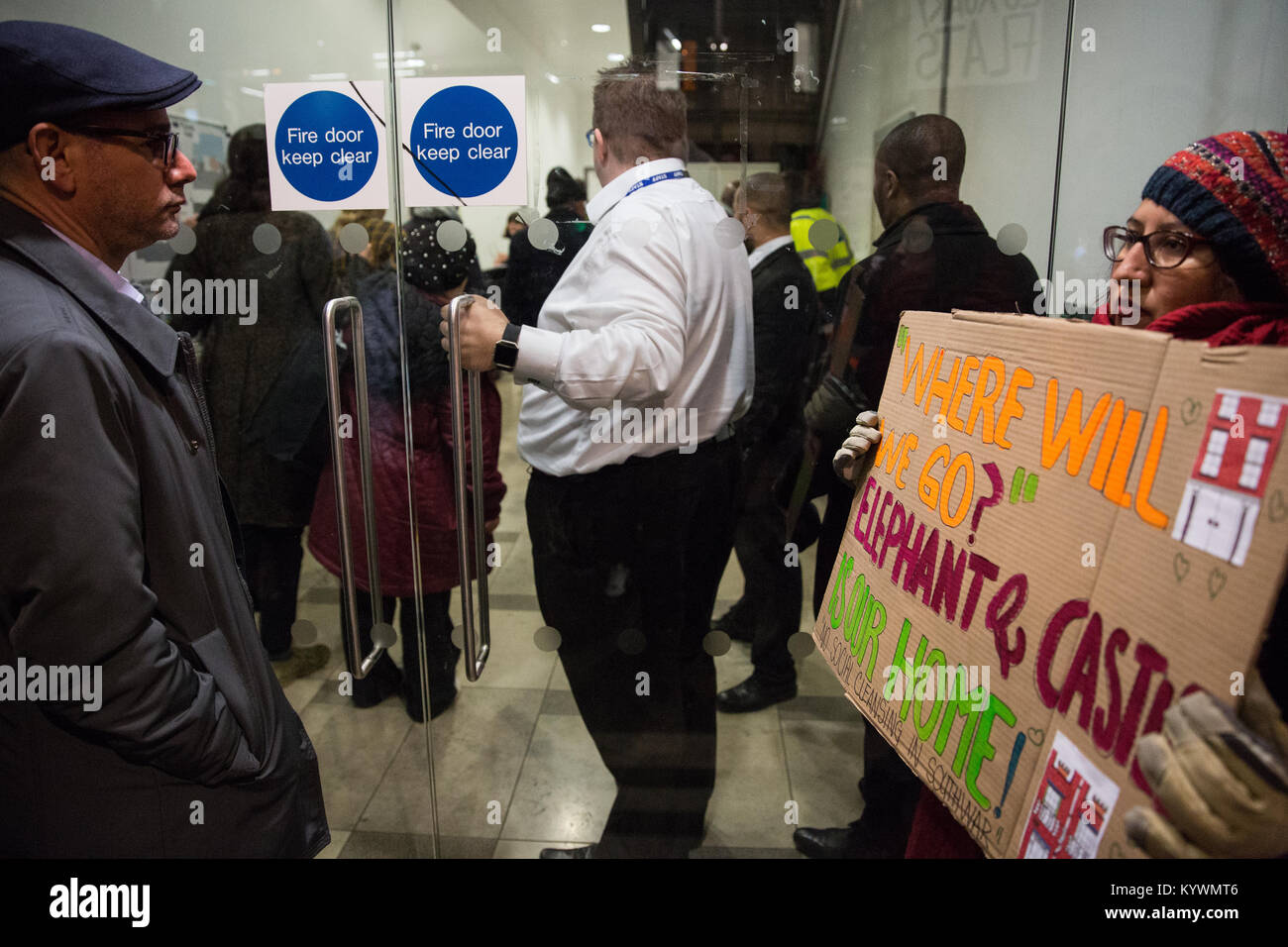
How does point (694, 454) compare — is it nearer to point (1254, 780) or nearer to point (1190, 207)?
point (1190, 207)

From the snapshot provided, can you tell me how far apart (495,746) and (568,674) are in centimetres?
33

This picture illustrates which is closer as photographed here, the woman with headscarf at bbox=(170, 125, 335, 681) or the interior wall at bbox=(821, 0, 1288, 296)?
the interior wall at bbox=(821, 0, 1288, 296)

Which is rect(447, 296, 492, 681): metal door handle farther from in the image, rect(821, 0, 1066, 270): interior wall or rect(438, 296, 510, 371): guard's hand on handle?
rect(821, 0, 1066, 270): interior wall

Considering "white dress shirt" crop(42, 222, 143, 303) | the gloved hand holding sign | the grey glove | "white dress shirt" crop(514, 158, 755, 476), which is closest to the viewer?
the gloved hand holding sign

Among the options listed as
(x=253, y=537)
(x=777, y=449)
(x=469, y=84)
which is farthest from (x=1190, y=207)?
(x=253, y=537)

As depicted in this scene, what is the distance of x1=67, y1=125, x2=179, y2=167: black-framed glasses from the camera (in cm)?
121

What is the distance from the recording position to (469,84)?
1.87 meters

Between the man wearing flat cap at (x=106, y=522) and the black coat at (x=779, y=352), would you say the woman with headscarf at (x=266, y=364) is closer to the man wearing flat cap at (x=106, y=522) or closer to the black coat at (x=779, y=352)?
the man wearing flat cap at (x=106, y=522)

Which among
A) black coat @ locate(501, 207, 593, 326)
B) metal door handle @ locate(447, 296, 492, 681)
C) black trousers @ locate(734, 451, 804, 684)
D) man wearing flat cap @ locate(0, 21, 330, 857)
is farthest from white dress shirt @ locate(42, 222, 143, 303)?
black trousers @ locate(734, 451, 804, 684)

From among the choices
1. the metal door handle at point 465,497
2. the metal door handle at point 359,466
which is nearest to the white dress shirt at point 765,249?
the metal door handle at point 465,497

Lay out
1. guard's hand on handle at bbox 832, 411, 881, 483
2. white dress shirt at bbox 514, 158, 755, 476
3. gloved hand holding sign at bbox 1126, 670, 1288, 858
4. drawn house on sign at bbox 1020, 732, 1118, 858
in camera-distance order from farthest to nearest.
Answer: white dress shirt at bbox 514, 158, 755, 476, guard's hand on handle at bbox 832, 411, 881, 483, drawn house on sign at bbox 1020, 732, 1118, 858, gloved hand holding sign at bbox 1126, 670, 1288, 858

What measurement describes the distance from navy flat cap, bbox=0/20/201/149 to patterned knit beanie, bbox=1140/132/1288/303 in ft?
4.89

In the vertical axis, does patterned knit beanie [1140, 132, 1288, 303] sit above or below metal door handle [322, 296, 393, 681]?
above

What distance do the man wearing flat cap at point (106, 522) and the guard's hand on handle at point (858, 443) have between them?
3.54 ft
